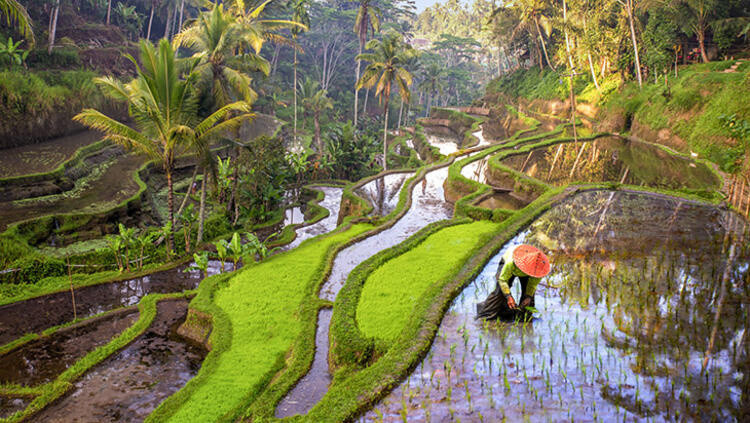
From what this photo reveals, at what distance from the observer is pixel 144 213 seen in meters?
18.6

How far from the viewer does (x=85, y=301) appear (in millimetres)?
12047

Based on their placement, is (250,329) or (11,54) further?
(11,54)

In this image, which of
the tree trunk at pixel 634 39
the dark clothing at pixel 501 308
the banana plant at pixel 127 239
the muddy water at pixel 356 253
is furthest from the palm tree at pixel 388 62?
the dark clothing at pixel 501 308

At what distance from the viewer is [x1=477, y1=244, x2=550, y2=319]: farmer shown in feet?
22.4

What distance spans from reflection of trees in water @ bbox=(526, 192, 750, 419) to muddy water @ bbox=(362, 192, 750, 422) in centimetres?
2

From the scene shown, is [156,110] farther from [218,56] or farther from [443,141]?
[443,141]

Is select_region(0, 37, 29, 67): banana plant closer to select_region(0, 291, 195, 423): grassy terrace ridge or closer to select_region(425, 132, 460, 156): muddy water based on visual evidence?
select_region(0, 291, 195, 423): grassy terrace ridge

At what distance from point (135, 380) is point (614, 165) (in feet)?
64.0

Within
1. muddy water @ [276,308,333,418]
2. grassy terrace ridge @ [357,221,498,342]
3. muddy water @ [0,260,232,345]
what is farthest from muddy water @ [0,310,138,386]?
grassy terrace ridge @ [357,221,498,342]

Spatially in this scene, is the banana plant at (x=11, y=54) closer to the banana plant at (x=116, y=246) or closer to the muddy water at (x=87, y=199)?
the muddy water at (x=87, y=199)

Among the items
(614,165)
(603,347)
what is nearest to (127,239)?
(603,347)

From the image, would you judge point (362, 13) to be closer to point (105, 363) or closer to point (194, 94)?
point (194, 94)

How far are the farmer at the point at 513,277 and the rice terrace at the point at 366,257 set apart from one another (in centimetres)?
3

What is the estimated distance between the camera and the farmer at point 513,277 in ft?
22.4
